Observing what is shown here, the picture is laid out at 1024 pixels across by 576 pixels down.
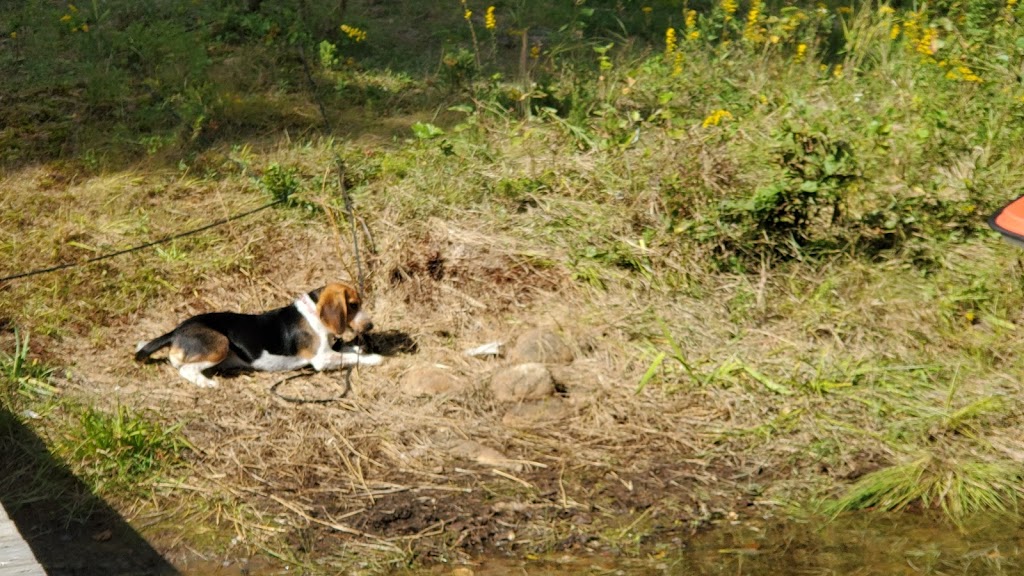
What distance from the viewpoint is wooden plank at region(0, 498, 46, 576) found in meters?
3.43

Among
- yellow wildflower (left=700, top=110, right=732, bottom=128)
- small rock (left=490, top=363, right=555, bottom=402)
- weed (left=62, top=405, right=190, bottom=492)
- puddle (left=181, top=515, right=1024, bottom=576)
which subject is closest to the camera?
puddle (left=181, top=515, right=1024, bottom=576)

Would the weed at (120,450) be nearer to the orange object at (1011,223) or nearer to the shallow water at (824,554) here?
the shallow water at (824,554)

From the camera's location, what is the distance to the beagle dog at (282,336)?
593cm

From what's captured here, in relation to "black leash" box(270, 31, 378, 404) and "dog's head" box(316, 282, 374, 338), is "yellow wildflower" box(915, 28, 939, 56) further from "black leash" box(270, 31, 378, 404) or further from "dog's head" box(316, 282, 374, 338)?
"dog's head" box(316, 282, 374, 338)

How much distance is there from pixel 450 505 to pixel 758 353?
1901 millimetres

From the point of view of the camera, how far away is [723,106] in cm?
787

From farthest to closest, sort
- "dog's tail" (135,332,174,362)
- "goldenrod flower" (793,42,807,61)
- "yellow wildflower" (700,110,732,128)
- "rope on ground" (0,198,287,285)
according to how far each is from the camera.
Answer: "goldenrod flower" (793,42,807,61)
"yellow wildflower" (700,110,732,128)
"rope on ground" (0,198,287,285)
"dog's tail" (135,332,174,362)

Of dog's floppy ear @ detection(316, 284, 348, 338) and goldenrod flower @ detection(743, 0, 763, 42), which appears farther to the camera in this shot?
goldenrod flower @ detection(743, 0, 763, 42)

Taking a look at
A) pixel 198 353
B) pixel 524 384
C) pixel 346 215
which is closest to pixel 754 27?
pixel 346 215

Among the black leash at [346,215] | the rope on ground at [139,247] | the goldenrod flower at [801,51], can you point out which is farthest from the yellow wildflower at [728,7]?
the rope on ground at [139,247]

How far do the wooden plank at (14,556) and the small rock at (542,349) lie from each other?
2.84 m

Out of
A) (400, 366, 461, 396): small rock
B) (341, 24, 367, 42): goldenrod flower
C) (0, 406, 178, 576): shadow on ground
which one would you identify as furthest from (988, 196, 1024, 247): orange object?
(341, 24, 367, 42): goldenrod flower

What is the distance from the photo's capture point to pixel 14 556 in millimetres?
3545

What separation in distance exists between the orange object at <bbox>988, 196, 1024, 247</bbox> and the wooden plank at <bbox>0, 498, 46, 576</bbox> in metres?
3.04
